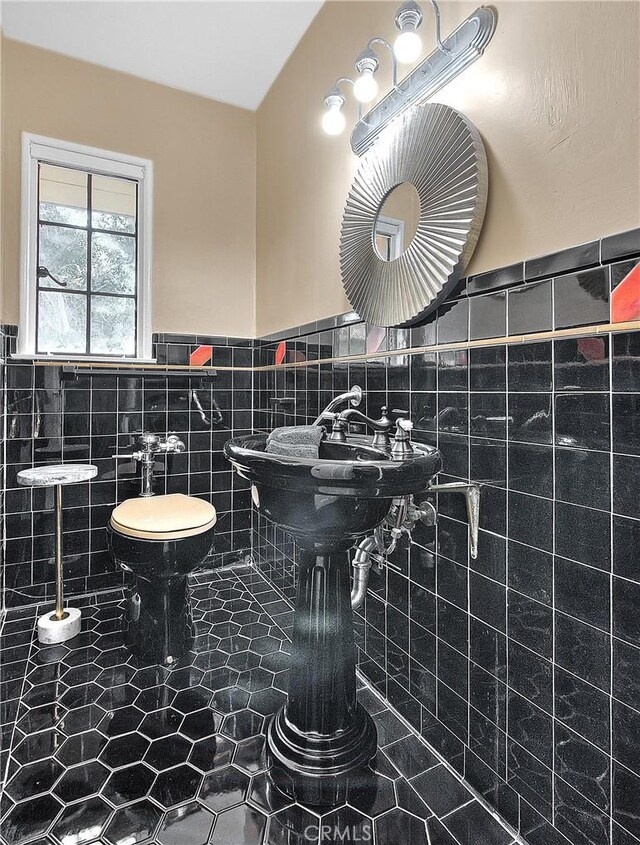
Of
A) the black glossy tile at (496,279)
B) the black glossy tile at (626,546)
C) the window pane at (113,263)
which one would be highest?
the window pane at (113,263)

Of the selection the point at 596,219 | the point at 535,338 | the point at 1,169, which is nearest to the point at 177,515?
the point at 535,338

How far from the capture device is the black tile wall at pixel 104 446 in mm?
2107

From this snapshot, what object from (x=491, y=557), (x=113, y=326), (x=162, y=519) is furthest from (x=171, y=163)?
(x=491, y=557)

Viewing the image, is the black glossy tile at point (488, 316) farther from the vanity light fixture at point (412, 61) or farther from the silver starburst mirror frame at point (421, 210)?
the vanity light fixture at point (412, 61)

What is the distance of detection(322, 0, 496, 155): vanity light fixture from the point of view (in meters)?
1.15

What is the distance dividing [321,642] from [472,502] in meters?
0.56

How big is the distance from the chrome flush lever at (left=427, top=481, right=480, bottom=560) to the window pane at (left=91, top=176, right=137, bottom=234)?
86.5 inches

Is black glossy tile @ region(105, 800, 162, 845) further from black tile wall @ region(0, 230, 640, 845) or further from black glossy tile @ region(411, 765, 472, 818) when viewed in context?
black glossy tile @ region(411, 765, 472, 818)

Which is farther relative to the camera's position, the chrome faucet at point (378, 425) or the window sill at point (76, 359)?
the window sill at point (76, 359)

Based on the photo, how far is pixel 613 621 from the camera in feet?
2.87

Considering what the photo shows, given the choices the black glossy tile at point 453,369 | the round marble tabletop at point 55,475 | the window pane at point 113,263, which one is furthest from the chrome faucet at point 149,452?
the black glossy tile at point 453,369

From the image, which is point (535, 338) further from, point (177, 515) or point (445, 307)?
point (177, 515)

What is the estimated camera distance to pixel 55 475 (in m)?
1.82

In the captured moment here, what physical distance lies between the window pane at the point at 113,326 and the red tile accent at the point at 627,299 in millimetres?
2217
